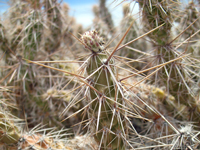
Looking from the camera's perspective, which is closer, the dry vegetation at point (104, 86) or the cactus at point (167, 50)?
the dry vegetation at point (104, 86)

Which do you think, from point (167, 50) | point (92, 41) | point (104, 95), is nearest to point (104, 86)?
point (104, 95)

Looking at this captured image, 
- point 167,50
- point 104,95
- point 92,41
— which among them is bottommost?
point 104,95

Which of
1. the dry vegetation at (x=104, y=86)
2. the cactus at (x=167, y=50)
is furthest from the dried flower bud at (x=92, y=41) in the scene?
the cactus at (x=167, y=50)

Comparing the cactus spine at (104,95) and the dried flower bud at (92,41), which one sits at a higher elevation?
the dried flower bud at (92,41)

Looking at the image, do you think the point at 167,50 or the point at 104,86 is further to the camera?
the point at 167,50

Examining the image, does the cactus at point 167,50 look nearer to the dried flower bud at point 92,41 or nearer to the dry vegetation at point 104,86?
the dry vegetation at point 104,86

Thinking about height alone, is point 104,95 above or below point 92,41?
below

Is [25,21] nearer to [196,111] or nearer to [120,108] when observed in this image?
[120,108]

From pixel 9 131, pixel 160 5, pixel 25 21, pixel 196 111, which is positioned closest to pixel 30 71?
pixel 25 21

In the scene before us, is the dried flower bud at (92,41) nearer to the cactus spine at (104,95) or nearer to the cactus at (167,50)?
the cactus spine at (104,95)

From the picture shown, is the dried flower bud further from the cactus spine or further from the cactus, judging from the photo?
the cactus

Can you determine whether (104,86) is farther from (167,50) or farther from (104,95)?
(167,50)

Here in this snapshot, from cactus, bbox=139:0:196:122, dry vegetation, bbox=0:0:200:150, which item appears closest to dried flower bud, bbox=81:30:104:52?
dry vegetation, bbox=0:0:200:150
